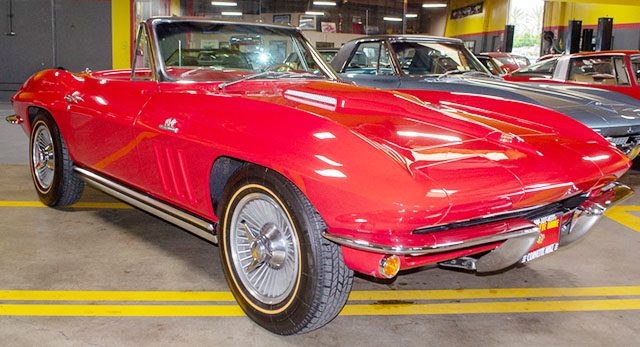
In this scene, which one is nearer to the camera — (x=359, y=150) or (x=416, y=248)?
(x=416, y=248)

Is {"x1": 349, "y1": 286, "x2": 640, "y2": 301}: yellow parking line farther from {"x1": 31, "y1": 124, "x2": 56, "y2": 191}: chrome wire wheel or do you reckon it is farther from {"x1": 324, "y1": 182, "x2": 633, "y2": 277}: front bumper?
{"x1": 31, "y1": 124, "x2": 56, "y2": 191}: chrome wire wheel

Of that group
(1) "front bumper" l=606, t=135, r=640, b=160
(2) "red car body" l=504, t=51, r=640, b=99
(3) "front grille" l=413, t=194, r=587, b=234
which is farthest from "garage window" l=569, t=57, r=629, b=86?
(3) "front grille" l=413, t=194, r=587, b=234

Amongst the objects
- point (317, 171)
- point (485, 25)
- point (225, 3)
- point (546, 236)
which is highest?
point (485, 25)

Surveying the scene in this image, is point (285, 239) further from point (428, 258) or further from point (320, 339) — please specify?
point (428, 258)

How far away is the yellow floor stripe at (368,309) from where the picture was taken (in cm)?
268

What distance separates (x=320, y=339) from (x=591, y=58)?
638cm

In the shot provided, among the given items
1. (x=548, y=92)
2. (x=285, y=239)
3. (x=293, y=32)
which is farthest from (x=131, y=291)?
(x=548, y=92)

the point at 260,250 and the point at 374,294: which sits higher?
the point at 260,250

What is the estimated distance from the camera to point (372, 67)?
6516mm

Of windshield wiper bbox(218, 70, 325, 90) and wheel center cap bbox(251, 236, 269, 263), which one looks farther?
windshield wiper bbox(218, 70, 325, 90)

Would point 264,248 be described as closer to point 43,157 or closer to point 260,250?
point 260,250


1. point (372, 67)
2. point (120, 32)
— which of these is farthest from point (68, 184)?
point (120, 32)

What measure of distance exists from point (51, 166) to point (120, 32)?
37.9ft

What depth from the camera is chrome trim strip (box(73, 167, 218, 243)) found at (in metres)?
2.85
